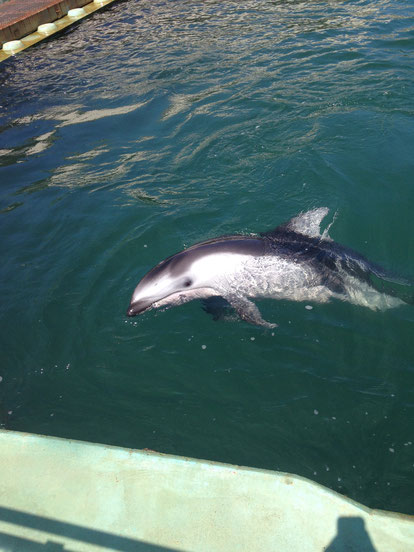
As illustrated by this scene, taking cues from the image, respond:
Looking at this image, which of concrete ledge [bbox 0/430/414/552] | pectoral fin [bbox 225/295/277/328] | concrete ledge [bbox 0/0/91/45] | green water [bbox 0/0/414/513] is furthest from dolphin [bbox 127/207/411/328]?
concrete ledge [bbox 0/0/91/45]

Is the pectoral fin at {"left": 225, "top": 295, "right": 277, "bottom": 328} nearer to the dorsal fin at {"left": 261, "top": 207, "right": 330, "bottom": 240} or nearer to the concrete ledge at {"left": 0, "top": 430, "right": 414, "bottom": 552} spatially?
the dorsal fin at {"left": 261, "top": 207, "right": 330, "bottom": 240}

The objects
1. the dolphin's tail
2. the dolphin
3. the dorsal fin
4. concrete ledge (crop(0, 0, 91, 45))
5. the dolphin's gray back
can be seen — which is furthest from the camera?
concrete ledge (crop(0, 0, 91, 45))

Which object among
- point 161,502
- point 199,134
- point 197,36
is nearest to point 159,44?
point 197,36

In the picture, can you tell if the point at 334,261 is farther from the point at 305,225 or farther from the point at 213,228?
the point at 213,228

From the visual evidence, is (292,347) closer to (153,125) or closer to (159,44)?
(153,125)

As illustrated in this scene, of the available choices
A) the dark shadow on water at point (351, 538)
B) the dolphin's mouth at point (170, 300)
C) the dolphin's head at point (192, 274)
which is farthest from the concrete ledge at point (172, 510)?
the dolphin's head at point (192, 274)

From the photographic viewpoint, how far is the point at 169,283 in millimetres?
5484

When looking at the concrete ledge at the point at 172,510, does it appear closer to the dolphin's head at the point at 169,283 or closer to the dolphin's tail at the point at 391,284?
the dolphin's head at the point at 169,283

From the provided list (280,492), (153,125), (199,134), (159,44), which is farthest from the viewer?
(159,44)

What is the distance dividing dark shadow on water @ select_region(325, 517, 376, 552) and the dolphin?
2747mm

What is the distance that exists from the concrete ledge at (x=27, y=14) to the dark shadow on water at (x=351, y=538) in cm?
1860

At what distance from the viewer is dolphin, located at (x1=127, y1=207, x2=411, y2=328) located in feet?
18.1

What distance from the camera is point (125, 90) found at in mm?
12125

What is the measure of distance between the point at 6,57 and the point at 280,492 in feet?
56.4
